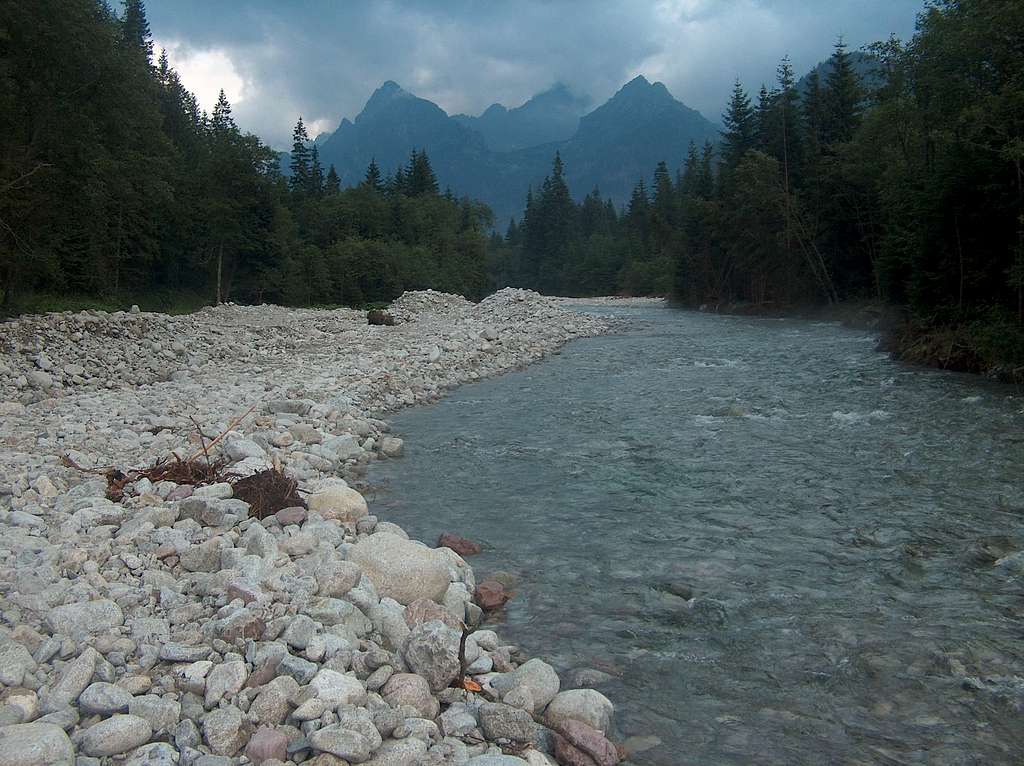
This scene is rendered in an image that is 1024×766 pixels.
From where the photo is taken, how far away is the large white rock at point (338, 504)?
244 inches

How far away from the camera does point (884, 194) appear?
24.8 metres

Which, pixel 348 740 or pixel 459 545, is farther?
pixel 459 545

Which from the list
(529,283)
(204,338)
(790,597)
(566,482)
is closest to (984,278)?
(566,482)

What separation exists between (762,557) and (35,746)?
4733 mm

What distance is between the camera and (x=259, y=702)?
3.20 metres

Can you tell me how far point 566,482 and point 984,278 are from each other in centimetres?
1360

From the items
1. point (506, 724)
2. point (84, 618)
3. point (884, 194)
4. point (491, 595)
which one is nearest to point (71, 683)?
point (84, 618)

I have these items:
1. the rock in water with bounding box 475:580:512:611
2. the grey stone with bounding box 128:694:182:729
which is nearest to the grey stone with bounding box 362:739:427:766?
the grey stone with bounding box 128:694:182:729

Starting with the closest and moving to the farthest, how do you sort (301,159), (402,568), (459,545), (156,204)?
(402,568), (459,545), (156,204), (301,159)

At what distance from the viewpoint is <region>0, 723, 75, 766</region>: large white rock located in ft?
8.77

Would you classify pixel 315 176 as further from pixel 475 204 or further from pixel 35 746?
pixel 35 746

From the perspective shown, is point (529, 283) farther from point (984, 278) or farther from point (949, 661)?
point (949, 661)

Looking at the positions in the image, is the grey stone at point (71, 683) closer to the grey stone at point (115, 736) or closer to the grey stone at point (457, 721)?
the grey stone at point (115, 736)

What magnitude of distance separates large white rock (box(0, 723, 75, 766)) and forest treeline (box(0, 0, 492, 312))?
15348 millimetres
